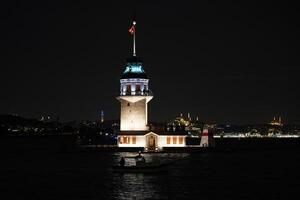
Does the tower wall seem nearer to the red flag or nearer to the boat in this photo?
the red flag

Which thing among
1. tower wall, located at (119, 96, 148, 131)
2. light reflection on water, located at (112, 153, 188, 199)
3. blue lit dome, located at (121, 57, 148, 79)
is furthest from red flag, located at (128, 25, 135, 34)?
light reflection on water, located at (112, 153, 188, 199)

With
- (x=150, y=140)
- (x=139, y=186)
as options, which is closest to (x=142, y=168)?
(x=139, y=186)

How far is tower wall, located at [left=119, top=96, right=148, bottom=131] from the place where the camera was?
84125mm

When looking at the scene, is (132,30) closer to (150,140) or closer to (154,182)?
(150,140)

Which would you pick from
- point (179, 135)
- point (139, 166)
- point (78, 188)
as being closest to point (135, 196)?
point (78, 188)

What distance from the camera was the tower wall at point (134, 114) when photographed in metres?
84.1

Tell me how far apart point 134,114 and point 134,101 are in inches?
68.8

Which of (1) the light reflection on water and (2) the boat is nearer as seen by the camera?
(1) the light reflection on water

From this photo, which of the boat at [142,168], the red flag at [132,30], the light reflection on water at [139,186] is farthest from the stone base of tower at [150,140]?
the light reflection on water at [139,186]

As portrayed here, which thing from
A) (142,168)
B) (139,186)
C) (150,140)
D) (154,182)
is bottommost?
(139,186)

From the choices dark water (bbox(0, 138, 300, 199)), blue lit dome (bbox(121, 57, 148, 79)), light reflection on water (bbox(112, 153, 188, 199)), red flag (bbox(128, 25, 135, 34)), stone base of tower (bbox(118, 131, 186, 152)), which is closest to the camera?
light reflection on water (bbox(112, 153, 188, 199))

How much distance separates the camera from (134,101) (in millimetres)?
84062

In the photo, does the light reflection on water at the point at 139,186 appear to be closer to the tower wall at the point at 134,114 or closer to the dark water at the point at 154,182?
the dark water at the point at 154,182

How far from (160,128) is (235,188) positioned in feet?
129
